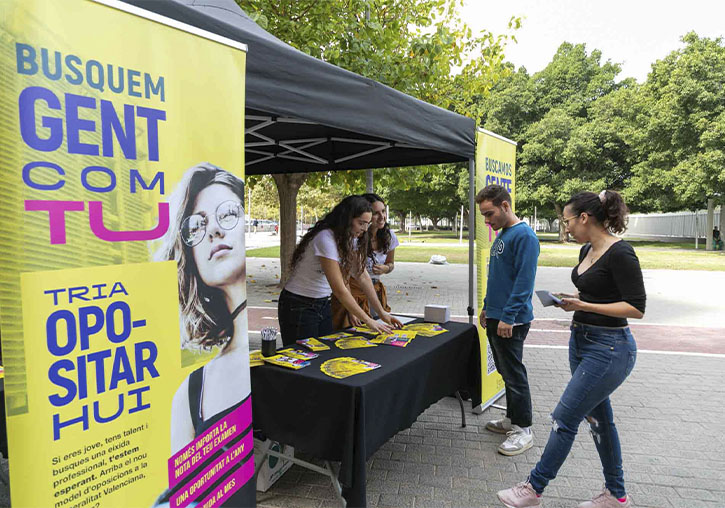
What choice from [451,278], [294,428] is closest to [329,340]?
[294,428]

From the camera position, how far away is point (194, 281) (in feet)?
6.20

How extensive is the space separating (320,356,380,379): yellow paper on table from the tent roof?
130 centimetres

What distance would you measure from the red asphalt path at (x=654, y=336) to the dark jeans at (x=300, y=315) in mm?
3917

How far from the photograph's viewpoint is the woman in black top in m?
2.26

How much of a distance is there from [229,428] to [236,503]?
0.36 metres

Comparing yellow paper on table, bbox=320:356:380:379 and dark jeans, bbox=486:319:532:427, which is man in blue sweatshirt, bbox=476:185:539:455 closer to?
dark jeans, bbox=486:319:532:427

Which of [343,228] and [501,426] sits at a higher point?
[343,228]

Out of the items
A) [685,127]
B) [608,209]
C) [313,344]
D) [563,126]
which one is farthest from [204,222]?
[563,126]

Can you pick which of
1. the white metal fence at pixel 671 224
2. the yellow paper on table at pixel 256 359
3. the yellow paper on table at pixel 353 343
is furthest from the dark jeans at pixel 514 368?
the white metal fence at pixel 671 224

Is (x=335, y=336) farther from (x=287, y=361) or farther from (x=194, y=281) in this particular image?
(x=194, y=281)

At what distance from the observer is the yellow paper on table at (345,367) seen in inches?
93.5

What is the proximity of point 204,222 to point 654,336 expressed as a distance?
7.11 meters

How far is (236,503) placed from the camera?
6.93 feet

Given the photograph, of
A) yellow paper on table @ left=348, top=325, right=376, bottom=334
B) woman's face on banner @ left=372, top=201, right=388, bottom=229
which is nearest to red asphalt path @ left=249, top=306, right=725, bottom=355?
woman's face on banner @ left=372, top=201, right=388, bottom=229
